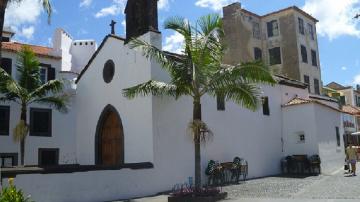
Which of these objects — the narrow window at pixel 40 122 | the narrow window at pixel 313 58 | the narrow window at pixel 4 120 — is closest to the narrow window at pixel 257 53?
the narrow window at pixel 313 58

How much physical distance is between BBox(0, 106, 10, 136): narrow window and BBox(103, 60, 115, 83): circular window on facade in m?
9.82

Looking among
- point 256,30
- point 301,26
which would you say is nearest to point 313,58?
point 301,26

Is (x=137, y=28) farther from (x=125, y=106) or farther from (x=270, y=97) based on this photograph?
(x=270, y=97)

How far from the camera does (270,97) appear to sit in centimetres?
2527

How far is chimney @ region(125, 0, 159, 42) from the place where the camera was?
19.3 meters

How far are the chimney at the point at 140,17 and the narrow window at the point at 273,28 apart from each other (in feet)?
86.9

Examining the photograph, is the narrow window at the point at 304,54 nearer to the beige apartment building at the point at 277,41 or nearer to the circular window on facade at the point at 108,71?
the beige apartment building at the point at 277,41

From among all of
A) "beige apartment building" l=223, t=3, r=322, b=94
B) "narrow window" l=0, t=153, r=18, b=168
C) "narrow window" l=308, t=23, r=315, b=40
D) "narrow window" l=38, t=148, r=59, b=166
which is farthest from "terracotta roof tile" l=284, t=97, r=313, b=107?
"narrow window" l=308, t=23, r=315, b=40

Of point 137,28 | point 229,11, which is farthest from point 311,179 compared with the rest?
point 229,11

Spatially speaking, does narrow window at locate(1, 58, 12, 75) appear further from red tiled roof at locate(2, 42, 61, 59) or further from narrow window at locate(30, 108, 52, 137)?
narrow window at locate(30, 108, 52, 137)

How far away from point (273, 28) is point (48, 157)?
26598mm

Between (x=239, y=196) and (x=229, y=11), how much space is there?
1173 inches

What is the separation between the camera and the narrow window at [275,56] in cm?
4353

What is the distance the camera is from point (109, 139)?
2130cm
